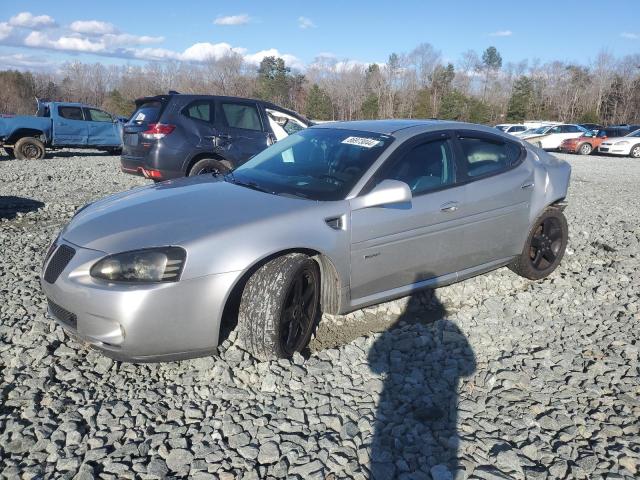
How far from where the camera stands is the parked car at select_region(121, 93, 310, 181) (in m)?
7.81

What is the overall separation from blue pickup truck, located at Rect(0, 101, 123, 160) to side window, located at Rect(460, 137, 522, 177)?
47.1ft

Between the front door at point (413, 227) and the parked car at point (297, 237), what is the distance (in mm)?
10

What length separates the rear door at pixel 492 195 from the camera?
420 centimetres

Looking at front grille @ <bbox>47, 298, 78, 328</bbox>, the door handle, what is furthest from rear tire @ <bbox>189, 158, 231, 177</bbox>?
front grille @ <bbox>47, 298, 78, 328</bbox>

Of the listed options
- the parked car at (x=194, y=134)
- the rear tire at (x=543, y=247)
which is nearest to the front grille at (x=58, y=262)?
the rear tire at (x=543, y=247)

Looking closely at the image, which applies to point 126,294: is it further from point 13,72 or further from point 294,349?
point 13,72

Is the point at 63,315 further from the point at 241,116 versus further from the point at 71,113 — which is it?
the point at 71,113

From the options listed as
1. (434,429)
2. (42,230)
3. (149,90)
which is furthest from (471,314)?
(149,90)

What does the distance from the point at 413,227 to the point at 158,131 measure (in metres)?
5.39

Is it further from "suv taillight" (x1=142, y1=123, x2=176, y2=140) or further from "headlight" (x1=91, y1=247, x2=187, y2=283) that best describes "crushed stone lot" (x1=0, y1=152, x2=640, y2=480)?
"suv taillight" (x1=142, y1=123, x2=176, y2=140)

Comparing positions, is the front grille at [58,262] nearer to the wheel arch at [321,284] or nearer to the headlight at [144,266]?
the headlight at [144,266]

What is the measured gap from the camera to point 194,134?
794cm

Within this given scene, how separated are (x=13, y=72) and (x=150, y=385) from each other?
4886 cm

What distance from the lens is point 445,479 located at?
2.37m
